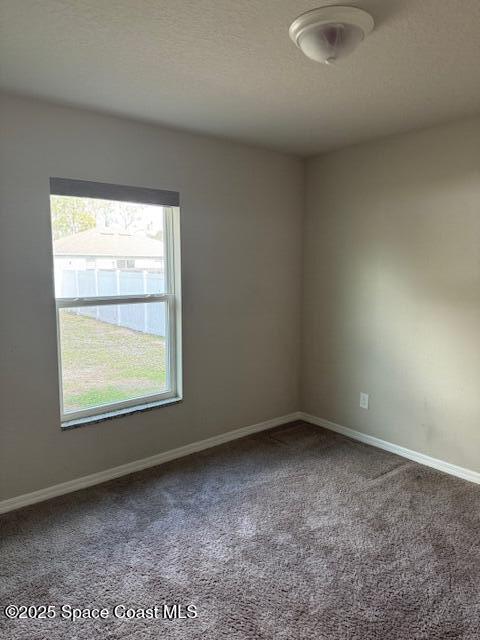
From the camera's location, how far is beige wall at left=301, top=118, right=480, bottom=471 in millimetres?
2838

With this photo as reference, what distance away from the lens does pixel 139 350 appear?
3078 mm

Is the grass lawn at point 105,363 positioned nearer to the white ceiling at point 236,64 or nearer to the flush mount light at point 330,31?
the white ceiling at point 236,64

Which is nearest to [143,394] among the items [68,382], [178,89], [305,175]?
[68,382]

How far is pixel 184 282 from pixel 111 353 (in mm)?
707

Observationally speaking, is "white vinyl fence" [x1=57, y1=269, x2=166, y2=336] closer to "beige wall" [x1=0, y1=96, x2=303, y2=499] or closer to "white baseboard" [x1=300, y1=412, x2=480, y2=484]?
"beige wall" [x1=0, y1=96, x2=303, y2=499]

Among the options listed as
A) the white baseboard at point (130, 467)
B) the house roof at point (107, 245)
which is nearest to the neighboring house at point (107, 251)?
the house roof at point (107, 245)

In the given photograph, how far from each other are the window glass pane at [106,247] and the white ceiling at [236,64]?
59cm

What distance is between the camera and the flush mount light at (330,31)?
1546mm

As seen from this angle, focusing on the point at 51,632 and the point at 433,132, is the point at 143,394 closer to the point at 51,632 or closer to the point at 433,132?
the point at 51,632

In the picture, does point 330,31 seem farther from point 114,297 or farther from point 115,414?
point 115,414

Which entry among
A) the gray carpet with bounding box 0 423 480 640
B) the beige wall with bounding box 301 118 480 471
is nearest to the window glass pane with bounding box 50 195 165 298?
the gray carpet with bounding box 0 423 480 640

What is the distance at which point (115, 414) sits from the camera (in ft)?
9.46

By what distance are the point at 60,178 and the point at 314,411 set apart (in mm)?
2754

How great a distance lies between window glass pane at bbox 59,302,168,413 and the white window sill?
0.07 meters
